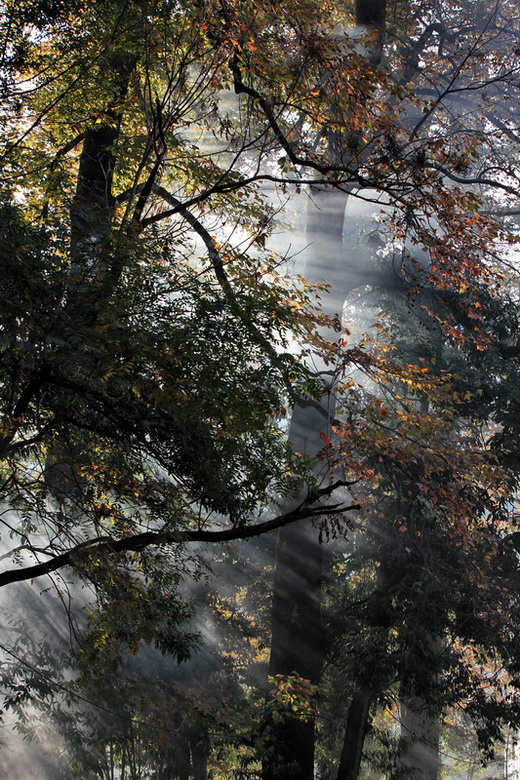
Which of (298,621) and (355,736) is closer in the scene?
(298,621)

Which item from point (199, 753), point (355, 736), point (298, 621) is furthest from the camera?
point (355, 736)

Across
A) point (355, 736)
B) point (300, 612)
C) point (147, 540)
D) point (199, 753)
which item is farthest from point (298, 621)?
point (147, 540)

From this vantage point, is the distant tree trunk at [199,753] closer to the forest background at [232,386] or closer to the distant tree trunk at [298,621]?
the forest background at [232,386]

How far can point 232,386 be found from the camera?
14.8 feet

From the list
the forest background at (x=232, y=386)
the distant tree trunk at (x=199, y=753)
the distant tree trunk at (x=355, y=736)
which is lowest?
the distant tree trunk at (x=199, y=753)

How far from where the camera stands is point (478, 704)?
941 centimetres

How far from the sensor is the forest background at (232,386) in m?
4.46

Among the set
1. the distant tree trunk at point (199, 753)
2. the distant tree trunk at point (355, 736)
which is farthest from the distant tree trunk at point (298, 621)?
the distant tree trunk at point (355, 736)

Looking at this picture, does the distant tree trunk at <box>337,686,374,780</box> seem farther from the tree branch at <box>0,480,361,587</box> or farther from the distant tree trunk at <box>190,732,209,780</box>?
the tree branch at <box>0,480,361,587</box>

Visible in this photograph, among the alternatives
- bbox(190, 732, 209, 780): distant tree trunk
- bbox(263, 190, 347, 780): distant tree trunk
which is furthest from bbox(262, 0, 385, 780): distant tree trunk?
bbox(190, 732, 209, 780): distant tree trunk

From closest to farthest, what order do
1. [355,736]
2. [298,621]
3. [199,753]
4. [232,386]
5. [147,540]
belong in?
[232,386], [147,540], [298,621], [199,753], [355,736]

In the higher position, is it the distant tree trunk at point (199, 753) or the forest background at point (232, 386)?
the forest background at point (232, 386)

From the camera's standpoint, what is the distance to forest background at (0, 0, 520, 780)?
4.46 meters

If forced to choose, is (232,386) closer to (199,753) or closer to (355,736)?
(199,753)
